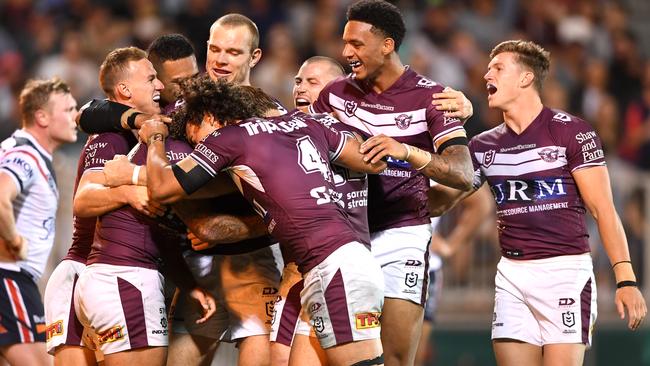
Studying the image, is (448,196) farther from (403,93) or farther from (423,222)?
(403,93)

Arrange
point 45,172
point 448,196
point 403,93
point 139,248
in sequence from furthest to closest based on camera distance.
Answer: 1. point 45,172
2. point 448,196
3. point 403,93
4. point 139,248

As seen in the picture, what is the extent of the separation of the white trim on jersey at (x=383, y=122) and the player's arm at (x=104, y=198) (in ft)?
4.77

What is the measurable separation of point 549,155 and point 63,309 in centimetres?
329

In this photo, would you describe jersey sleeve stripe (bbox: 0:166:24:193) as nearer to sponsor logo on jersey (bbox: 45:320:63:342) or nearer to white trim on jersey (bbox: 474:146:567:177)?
sponsor logo on jersey (bbox: 45:320:63:342)

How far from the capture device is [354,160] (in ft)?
20.8

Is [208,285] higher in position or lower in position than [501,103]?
lower

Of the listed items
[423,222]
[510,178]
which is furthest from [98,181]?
[510,178]

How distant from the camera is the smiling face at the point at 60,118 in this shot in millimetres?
8633

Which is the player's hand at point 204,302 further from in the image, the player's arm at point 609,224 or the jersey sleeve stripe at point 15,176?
the player's arm at point 609,224

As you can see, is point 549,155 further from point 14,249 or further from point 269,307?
point 14,249

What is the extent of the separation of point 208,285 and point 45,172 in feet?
6.81

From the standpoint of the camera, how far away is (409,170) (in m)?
7.27

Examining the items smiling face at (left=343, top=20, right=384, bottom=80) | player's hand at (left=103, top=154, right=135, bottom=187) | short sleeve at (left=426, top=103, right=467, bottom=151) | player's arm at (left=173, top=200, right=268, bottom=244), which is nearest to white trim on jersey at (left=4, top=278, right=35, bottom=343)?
player's hand at (left=103, top=154, right=135, bottom=187)

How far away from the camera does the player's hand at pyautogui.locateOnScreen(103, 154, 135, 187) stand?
6.55 m
